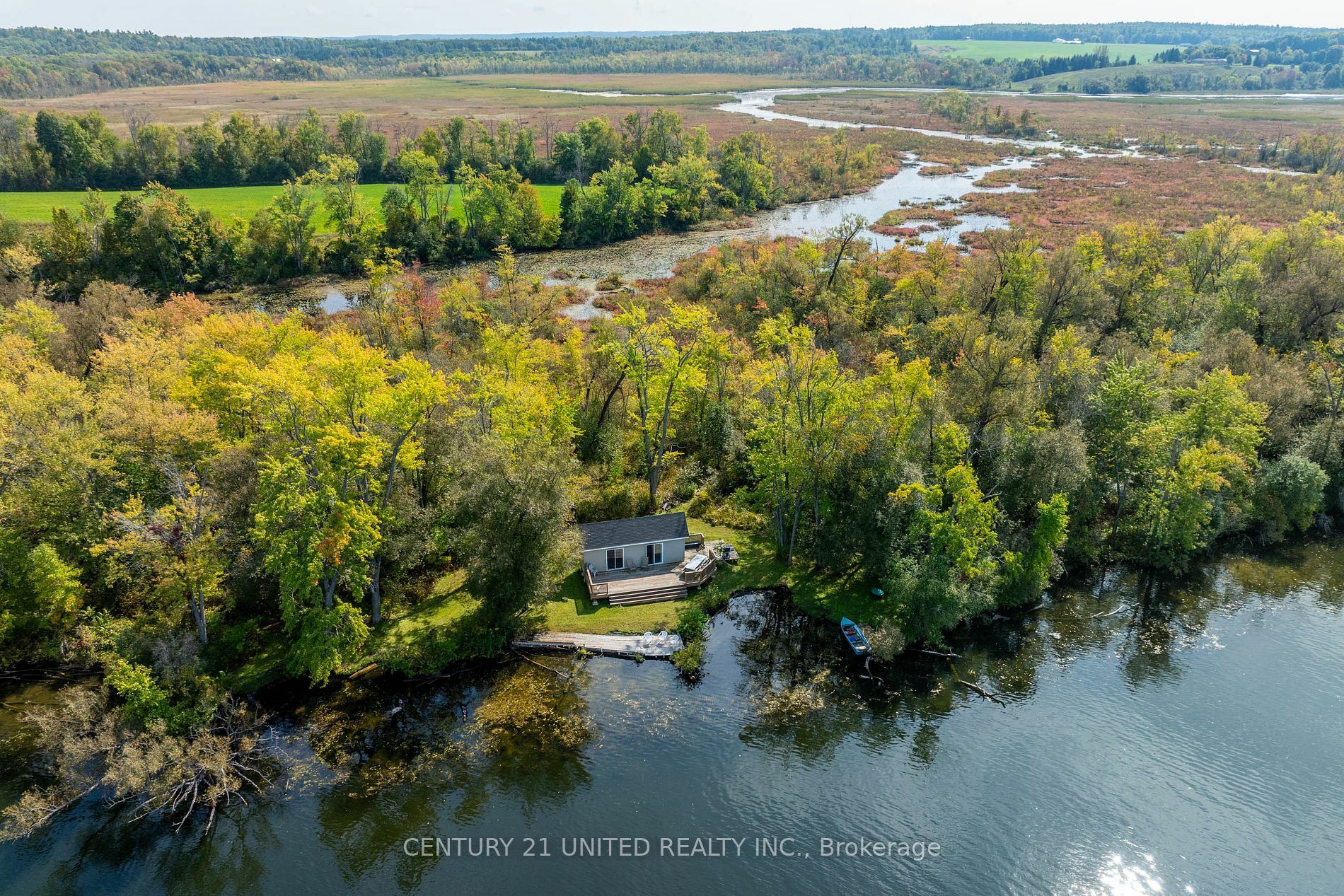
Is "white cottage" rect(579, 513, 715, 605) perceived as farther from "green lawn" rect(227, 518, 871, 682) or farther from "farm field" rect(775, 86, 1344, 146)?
"farm field" rect(775, 86, 1344, 146)

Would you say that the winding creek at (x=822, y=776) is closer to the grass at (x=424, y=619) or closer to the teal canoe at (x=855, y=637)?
the teal canoe at (x=855, y=637)

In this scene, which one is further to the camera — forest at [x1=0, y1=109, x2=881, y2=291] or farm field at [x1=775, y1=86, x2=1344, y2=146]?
farm field at [x1=775, y1=86, x2=1344, y2=146]

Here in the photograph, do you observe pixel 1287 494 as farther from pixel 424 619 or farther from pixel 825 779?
pixel 424 619

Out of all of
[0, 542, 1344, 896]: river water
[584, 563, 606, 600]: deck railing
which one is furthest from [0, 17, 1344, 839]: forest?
[0, 542, 1344, 896]: river water

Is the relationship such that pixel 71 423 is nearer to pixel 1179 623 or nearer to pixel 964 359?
pixel 964 359

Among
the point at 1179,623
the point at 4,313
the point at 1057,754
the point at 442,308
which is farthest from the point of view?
the point at 442,308

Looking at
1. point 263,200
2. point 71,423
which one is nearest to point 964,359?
point 71,423
